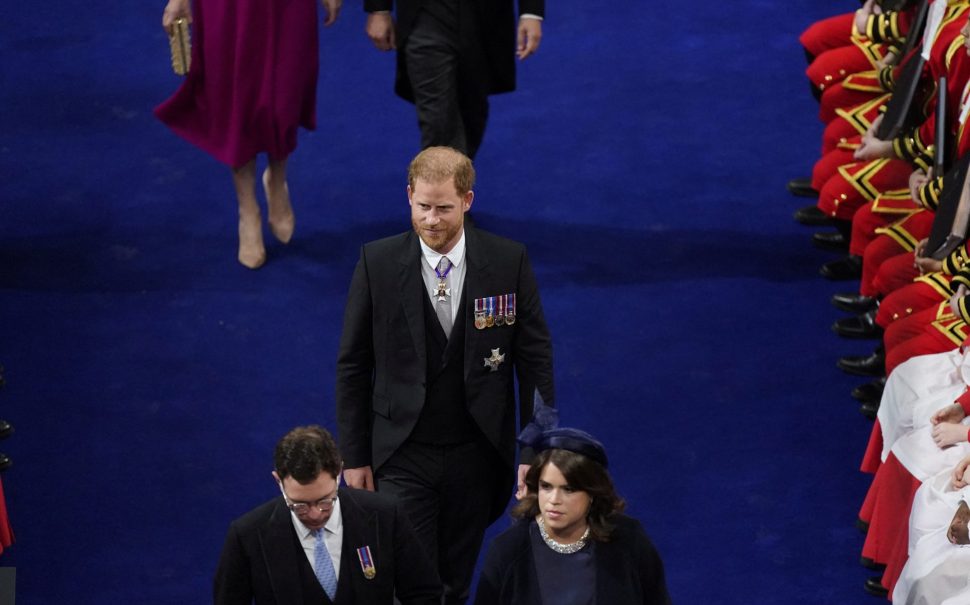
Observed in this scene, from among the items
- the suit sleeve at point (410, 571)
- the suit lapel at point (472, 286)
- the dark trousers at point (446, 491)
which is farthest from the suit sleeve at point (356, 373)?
the suit sleeve at point (410, 571)

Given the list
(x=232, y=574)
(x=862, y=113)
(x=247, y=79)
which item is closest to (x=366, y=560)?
(x=232, y=574)

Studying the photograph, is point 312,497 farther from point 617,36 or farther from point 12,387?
→ point 617,36

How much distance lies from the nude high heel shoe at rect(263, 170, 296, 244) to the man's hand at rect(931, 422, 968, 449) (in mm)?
3416

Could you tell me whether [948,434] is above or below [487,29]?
below

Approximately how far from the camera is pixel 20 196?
890cm

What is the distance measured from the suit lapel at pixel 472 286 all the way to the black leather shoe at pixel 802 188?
3.64 metres

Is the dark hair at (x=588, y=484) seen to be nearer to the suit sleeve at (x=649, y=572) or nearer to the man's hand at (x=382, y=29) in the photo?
the suit sleeve at (x=649, y=572)

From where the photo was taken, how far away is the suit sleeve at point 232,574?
4.70 metres

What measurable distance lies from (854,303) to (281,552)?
3815mm

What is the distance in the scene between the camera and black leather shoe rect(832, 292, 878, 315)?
7840 millimetres

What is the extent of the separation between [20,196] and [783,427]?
3.90 meters

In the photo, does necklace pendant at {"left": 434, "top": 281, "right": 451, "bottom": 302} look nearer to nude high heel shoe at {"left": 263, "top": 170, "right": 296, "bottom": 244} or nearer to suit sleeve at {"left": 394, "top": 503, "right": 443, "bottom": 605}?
suit sleeve at {"left": 394, "top": 503, "right": 443, "bottom": 605}

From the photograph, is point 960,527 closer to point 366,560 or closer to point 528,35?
point 366,560

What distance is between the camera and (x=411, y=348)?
5500 mm
